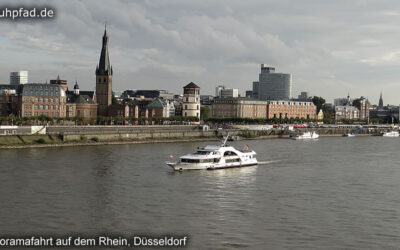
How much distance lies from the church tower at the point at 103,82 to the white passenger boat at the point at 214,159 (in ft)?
288

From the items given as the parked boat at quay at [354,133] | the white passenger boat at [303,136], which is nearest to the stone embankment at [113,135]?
the white passenger boat at [303,136]

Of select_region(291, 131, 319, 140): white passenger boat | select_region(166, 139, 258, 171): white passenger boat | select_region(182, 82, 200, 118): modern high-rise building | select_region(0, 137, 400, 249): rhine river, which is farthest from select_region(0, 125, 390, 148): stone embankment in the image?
select_region(166, 139, 258, 171): white passenger boat

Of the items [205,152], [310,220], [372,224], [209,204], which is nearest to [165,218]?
[209,204]

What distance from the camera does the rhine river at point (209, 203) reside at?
3082cm

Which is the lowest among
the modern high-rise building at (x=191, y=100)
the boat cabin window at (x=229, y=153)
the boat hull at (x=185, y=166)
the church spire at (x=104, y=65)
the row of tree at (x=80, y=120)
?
the boat hull at (x=185, y=166)

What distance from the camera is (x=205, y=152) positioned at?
59.6m

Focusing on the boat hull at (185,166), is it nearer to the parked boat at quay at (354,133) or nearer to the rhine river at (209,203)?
the rhine river at (209,203)

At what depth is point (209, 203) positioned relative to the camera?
3909 cm

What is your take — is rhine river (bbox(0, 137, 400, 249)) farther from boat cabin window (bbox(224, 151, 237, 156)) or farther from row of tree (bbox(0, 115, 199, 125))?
row of tree (bbox(0, 115, 199, 125))

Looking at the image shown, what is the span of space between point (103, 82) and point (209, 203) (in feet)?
369

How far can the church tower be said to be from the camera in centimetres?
14525

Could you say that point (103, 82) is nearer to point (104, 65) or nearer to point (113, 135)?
point (104, 65)

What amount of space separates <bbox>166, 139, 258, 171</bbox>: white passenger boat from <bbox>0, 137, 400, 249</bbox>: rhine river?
3.40 ft

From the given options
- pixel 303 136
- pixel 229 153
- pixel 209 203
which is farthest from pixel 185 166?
pixel 303 136
